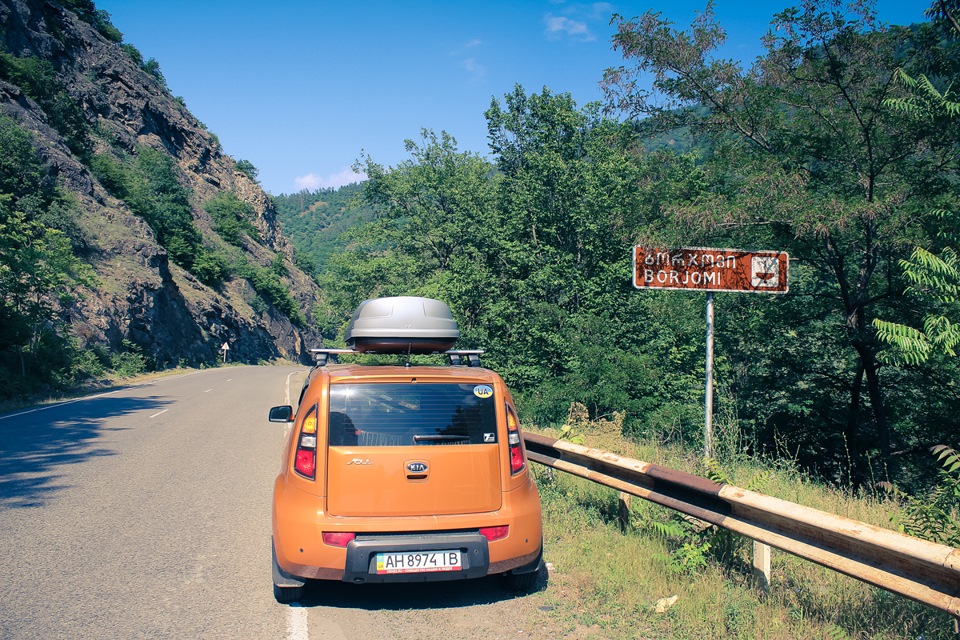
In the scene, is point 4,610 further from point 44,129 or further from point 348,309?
point 44,129

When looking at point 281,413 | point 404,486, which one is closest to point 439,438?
point 404,486

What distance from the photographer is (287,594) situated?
445 cm

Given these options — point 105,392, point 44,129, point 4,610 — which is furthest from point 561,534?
point 44,129

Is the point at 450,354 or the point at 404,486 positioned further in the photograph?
the point at 450,354

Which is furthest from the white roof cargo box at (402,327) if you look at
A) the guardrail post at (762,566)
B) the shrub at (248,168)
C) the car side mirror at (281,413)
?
the shrub at (248,168)

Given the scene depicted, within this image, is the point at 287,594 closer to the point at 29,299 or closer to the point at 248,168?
the point at 29,299

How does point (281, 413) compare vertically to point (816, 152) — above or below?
below

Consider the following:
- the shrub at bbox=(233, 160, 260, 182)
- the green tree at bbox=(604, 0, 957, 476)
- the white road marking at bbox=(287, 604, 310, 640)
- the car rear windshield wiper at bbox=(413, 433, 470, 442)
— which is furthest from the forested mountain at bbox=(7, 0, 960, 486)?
the shrub at bbox=(233, 160, 260, 182)

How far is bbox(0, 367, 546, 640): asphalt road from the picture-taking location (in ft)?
13.5

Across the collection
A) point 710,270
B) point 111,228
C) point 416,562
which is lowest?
point 416,562

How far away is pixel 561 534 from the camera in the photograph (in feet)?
19.2

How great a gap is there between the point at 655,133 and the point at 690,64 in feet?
5.18

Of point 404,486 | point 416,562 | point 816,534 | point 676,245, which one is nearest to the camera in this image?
point 816,534

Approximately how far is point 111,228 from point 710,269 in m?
46.0
